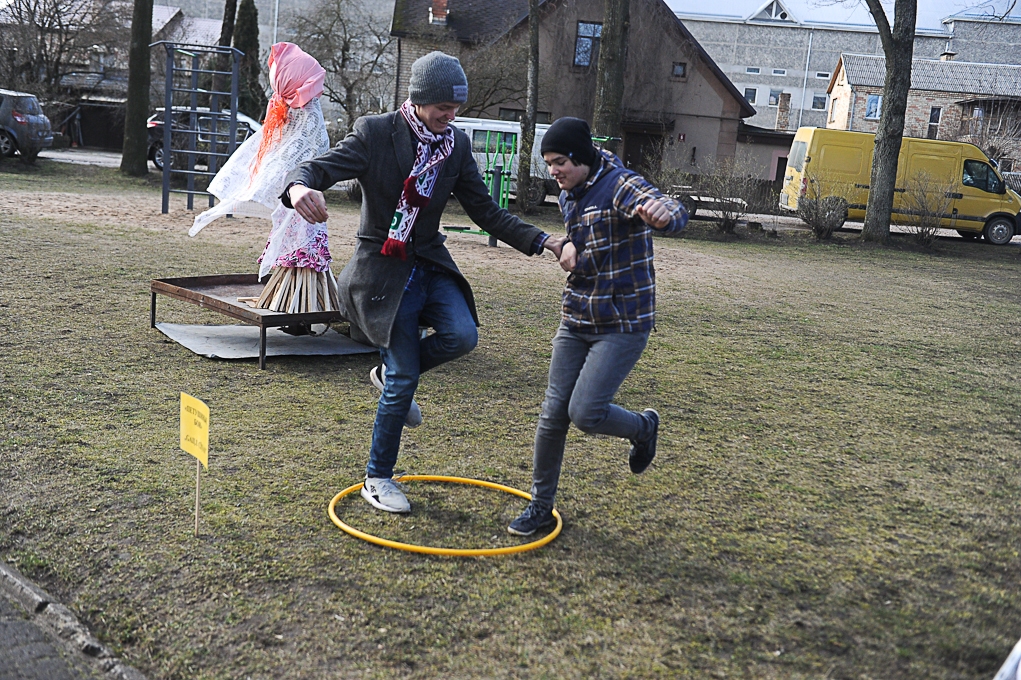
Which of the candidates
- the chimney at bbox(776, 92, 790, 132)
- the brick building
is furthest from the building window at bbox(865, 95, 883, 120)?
the chimney at bbox(776, 92, 790, 132)

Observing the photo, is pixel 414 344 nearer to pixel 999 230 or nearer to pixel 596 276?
pixel 596 276

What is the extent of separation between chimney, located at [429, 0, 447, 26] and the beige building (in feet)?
0.13

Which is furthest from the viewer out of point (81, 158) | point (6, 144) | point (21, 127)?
point (81, 158)

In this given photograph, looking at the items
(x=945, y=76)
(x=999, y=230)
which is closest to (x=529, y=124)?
(x=999, y=230)

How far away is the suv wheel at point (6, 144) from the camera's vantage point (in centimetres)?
2400

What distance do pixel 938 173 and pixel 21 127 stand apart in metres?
22.4

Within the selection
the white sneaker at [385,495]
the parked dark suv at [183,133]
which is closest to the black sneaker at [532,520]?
the white sneaker at [385,495]

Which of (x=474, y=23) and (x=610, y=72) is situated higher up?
(x=474, y=23)

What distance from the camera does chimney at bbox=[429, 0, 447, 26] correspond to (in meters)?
38.4

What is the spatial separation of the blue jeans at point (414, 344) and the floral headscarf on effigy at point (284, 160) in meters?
3.24

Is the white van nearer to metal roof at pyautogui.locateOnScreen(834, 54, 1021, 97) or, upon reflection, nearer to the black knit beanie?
the black knit beanie

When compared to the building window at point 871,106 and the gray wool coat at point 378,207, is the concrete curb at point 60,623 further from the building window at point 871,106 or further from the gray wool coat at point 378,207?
the building window at point 871,106

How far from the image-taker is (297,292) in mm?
7344

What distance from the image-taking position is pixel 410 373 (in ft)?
13.8
